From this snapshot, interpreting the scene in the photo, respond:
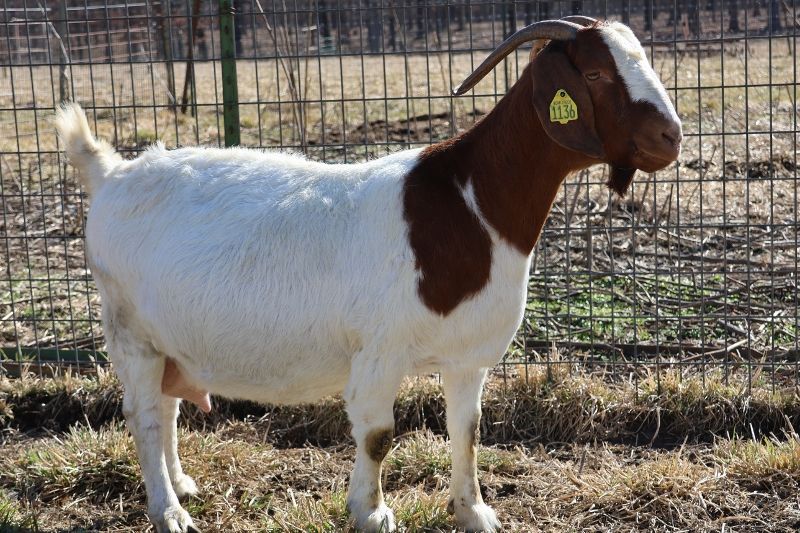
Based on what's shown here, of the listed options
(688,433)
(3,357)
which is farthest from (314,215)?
(3,357)

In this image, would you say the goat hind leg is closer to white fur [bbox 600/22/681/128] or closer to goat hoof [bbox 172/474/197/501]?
goat hoof [bbox 172/474/197/501]

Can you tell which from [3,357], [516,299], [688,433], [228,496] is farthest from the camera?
[3,357]

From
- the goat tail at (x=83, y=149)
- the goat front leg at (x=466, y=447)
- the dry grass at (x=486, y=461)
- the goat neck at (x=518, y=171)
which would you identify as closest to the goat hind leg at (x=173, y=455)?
the dry grass at (x=486, y=461)

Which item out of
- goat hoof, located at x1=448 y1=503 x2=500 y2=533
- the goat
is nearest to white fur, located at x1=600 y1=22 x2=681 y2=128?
the goat

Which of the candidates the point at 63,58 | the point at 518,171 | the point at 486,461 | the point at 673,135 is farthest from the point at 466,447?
the point at 63,58

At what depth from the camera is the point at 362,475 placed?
4547mm

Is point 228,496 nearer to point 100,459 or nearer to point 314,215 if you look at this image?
point 100,459

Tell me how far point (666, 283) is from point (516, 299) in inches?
142

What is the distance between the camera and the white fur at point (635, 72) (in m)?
3.97

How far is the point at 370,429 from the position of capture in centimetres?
443

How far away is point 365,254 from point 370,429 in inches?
30.8

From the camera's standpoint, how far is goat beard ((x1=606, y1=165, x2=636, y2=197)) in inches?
166

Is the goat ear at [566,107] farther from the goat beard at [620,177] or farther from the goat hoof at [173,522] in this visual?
the goat hoof at [173,522]

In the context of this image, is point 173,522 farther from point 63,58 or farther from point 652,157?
point 63,58
